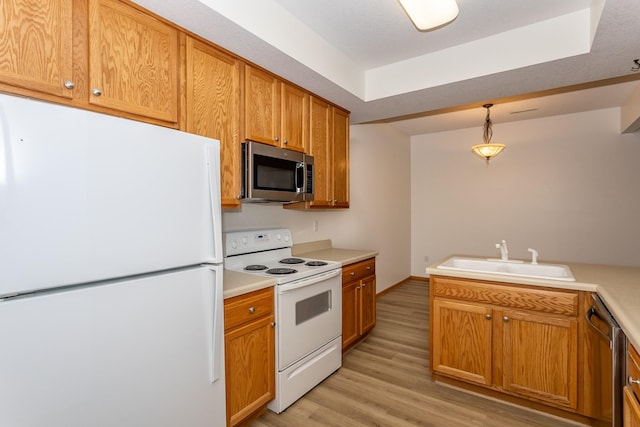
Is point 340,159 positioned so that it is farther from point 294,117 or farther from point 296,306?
point 296,306

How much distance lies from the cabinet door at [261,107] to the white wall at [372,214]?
65cm

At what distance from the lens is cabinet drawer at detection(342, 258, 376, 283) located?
2866mm

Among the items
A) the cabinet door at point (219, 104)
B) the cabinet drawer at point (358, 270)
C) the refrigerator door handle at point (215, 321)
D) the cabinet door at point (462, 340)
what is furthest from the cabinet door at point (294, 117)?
the cabinet door at point (462, 340)

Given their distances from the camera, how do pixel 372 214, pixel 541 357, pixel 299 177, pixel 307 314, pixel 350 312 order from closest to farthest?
pixel 541 357
pixel 307 314
pixel 299 177
pixel 350 312
pixel 372 214

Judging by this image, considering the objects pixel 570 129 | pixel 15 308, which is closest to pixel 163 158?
pixel 15 308

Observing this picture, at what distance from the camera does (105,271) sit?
1.19m

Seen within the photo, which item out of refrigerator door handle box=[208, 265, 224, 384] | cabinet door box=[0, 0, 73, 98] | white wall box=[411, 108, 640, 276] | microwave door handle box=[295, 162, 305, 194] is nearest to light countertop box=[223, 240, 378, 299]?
refrigerator door handle box=[208, 265, 224, 384]

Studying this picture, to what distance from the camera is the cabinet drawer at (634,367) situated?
1240 millimetres

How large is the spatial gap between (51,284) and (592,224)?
5907mm

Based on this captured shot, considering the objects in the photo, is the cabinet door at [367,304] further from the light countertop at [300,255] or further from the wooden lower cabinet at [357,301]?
the light countertop at [300,255]

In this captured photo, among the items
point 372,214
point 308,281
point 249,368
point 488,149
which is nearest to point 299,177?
point 308,281

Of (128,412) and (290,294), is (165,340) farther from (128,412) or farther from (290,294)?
(290,294)

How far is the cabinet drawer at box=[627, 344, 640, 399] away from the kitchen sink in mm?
778

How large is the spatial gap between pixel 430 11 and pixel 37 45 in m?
1.74
